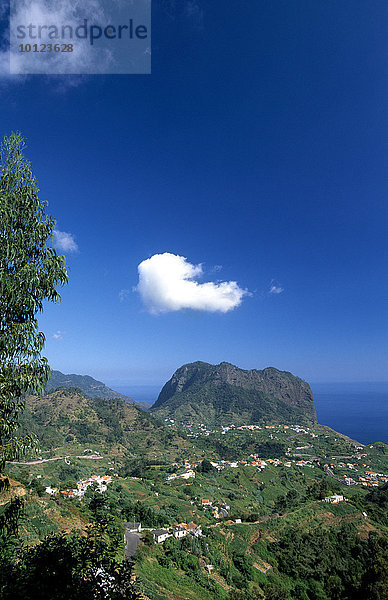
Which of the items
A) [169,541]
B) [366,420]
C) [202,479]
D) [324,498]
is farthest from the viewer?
[366,420]

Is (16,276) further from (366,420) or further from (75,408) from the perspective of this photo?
(366,420)

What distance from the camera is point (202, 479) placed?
58.9 metres

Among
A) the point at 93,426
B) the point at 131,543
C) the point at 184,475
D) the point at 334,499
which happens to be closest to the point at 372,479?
the point at 334,499

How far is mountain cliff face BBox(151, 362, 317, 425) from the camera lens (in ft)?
501

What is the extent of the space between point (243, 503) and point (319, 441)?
234ft

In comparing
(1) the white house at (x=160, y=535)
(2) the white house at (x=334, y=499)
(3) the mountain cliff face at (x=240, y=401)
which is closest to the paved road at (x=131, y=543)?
(1) the white house at (x=160, y=535)

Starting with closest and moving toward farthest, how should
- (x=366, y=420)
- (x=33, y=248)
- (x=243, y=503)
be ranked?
(x=33, y=248), (x=243, y=503), (x=366, y=420)

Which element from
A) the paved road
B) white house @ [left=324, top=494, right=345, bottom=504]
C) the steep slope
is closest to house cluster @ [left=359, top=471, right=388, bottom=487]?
white house @ [left=324, top=494, right=345, bottom=504]

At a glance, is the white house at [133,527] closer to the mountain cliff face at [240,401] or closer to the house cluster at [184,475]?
the house cluster at [184,475]

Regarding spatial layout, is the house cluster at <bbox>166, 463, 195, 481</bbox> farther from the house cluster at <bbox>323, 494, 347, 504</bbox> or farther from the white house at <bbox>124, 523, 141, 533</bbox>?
the white house at <bbox>124, 523, 141, 533</bbox>

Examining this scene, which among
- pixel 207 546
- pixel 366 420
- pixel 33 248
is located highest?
pixel 33 248

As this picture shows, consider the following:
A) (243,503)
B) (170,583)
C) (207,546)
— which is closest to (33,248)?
(170,583)

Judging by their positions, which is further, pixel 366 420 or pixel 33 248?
pixel 366 420

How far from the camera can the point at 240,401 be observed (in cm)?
16612
